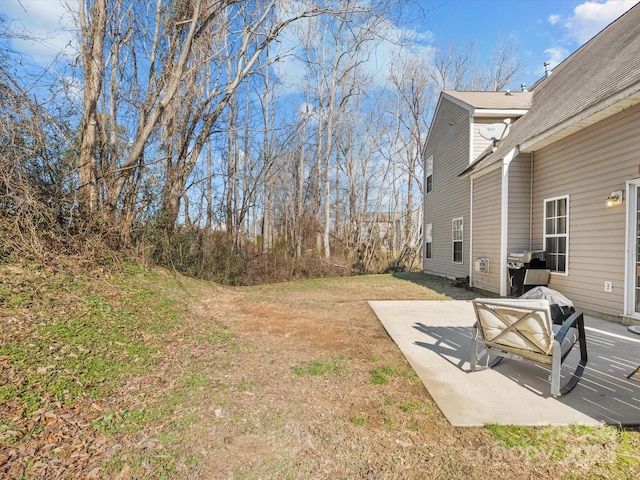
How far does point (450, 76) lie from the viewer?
67.9 feet

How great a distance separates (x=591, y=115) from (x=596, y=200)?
1389 mm

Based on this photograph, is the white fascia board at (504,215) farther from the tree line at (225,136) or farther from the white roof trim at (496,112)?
the tree line at (225,136)

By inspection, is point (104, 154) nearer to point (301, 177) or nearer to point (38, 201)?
point (38, 201)

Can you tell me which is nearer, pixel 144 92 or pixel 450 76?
pixel 144 92

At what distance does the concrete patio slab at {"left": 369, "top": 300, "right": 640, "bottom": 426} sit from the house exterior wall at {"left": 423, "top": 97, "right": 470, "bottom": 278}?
18.7 ft

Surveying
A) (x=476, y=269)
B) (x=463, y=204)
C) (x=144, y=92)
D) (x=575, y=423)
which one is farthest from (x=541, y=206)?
(x=144, y=92)

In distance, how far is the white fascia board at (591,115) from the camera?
438 centimetres

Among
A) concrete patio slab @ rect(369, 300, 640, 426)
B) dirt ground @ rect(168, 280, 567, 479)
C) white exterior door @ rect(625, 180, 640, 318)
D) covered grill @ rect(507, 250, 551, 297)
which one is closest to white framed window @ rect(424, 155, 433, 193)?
covered grill @ rect(507, 250, 551, 297)

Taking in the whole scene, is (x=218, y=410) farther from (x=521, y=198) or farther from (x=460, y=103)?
(x=460, y=103)

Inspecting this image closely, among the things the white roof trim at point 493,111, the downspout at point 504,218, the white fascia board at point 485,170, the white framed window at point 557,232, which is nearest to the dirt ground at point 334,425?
the white framed window at point 557,232

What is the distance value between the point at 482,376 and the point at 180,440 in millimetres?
2723

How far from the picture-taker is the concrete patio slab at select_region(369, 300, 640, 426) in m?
2.38

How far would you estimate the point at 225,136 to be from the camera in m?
14.7

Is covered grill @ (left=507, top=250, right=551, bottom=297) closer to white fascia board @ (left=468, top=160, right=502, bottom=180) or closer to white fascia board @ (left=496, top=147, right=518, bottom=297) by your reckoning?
white fascia board @ (left=496, top=147, right=518, bottom=297)
